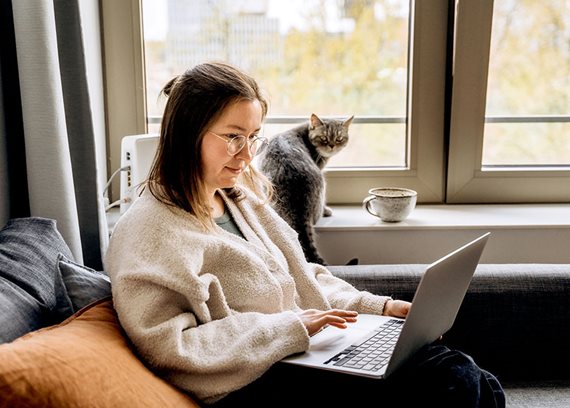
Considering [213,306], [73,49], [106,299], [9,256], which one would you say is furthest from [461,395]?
[73,49]

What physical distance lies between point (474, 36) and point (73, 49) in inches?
50.2

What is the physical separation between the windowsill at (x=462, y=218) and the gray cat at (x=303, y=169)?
9 cm

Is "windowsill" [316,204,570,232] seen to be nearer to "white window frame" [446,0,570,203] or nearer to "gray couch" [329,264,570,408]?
"white window frame" [446,0,570,203]

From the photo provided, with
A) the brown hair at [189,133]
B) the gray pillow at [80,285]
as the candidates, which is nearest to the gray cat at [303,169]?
the brown hair at [189,133]

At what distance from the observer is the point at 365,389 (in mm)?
1104

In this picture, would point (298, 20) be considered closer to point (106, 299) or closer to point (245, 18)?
point (245, 18)

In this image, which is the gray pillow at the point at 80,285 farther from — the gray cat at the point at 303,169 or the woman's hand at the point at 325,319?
the gray cat at the point at 303,169

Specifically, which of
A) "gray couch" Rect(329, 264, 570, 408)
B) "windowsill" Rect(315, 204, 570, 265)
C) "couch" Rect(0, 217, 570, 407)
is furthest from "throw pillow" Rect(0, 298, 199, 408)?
"windowsill" Rect(315, 204, 570, 265)

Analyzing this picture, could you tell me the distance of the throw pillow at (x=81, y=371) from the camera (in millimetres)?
743

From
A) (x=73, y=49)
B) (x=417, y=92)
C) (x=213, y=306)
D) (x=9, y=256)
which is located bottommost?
(x=213, y=306)

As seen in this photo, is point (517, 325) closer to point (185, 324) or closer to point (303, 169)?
point (303, 169)

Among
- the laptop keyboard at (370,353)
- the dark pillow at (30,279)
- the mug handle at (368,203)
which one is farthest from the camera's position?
the mug handle at (368,203)

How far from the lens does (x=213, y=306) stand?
3.78 ft

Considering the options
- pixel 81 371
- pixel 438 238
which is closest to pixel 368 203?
pixel 438 238
